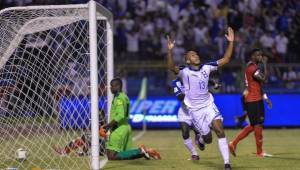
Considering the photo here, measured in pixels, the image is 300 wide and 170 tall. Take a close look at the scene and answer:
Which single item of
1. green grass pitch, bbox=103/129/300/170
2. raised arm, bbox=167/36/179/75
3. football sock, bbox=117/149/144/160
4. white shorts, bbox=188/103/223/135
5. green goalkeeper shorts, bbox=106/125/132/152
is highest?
raised arm, bbox=167/36/179/75

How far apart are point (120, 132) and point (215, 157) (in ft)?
6.83

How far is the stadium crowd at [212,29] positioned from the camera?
2726 centimetres

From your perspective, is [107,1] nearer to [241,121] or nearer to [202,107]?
[241,121]

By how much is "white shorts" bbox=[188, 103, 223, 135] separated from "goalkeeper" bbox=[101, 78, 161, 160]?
1791 mm

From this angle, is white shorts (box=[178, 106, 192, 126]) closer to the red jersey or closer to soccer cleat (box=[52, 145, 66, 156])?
the red jersey

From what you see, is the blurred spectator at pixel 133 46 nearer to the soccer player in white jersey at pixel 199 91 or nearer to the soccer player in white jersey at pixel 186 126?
the soccer player in white jersey at pixel 186 126

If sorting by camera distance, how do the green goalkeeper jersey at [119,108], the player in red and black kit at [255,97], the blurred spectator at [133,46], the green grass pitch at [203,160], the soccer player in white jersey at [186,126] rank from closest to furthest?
the green grass pitch at [203,160] → the green goalkeeper jersey at [119,108] → the soccer player in white jersey at [186,126] → the player in red and black kit at [255,97] → the blurred spectator at [133,46]

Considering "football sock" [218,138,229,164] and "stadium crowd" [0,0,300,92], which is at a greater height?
"stadium crowd" [0,0,300,92]

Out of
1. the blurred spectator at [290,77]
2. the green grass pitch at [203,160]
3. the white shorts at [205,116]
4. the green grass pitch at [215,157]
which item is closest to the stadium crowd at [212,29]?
the blurred spectator at [290,77]

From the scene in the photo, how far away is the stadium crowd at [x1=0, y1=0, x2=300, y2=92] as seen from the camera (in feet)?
89.4

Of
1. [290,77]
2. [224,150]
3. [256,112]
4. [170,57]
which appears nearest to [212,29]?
[290,77]

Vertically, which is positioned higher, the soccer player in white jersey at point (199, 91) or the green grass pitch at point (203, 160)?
the soccer player in white jersey at point (199, 91)

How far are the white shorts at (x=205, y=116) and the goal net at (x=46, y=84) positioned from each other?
5.93 ft

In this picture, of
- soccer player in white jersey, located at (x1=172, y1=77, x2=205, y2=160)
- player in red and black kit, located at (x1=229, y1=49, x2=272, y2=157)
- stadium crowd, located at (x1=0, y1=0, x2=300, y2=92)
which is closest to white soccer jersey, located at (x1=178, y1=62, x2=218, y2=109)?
soccer player in white jersey, located at (x1=172, y1=77, x2=205, y2=160)
